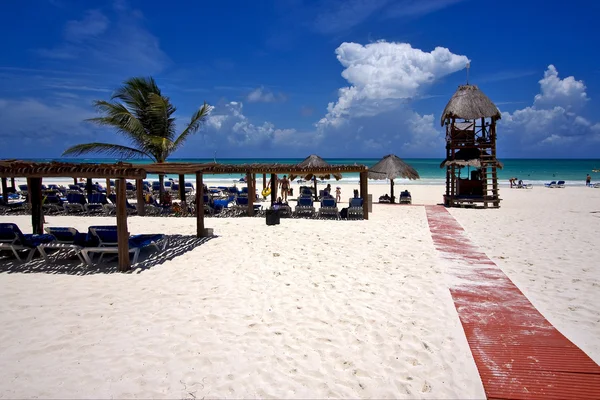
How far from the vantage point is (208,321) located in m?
4.52

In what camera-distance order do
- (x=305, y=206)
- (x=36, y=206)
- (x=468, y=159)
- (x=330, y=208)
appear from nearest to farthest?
(x=36, y=206) → (x=330, y=208) → (x=305, y=206) → (x=468, y=159)

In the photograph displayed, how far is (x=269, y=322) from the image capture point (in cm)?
448

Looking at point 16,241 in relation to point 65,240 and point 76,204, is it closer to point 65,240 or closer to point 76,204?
point 65,240

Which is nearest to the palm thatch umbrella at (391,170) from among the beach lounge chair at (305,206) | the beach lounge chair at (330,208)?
the beach lounge chair at (330,208)

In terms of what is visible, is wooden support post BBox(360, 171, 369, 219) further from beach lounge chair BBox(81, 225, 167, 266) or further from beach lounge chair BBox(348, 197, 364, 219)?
beach lounge chair BBox(81, 225, 167, 266)

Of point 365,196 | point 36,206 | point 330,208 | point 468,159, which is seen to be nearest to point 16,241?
point 36,206

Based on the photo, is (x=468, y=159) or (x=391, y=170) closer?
(x=391, y=170)

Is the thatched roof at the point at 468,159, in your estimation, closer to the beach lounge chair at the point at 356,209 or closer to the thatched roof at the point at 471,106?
the thatched roof at the point at 471,106

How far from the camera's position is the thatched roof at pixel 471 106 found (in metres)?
16.7

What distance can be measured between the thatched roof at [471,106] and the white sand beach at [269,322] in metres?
9.68

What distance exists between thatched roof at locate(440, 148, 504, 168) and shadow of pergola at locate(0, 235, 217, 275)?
45.2ft

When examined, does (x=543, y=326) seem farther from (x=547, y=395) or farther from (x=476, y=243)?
(x=476, y=243)

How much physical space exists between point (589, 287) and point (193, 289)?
630 centimetres

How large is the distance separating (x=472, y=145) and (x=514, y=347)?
50.9ft
